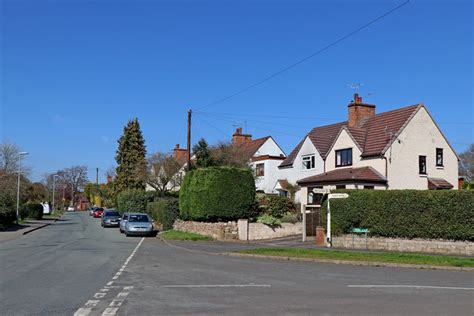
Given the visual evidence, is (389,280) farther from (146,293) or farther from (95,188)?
(95,188)

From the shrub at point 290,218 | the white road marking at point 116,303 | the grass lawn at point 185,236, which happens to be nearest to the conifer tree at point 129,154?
the grass lawn at point 185,236

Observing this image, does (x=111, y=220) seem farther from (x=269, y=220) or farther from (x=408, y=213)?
(x=408, y=213)

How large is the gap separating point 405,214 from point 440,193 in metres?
1.84

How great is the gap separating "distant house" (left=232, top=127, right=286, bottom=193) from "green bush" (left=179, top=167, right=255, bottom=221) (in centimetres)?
1905

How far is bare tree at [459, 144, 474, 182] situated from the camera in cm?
7412

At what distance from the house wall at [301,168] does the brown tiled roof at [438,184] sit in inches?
337

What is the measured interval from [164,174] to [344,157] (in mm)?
24577

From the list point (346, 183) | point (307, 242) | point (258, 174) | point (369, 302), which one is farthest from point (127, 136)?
point (369, 302)

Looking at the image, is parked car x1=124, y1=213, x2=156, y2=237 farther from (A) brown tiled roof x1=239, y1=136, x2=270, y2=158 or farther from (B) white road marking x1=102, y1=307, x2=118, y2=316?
(B) white road marking x1=102, y1=307, x2=118, y2=316

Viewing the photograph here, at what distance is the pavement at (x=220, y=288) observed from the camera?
31.4 feet

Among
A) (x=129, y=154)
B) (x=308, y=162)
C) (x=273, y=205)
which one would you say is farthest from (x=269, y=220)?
(x=129, y=154)

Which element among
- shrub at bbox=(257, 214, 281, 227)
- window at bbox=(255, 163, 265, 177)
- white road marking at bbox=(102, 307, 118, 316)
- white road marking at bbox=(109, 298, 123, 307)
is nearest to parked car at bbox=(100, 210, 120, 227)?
window at bbox=(255, 163, 265, 177)

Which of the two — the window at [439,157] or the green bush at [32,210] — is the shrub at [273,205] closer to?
the window at [439,157]

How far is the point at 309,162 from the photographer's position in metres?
45.6
